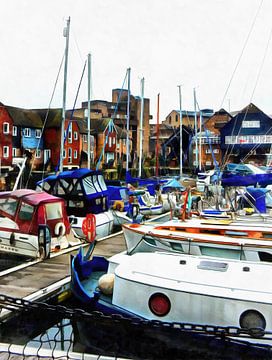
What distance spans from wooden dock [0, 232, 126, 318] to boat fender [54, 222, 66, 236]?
713mm

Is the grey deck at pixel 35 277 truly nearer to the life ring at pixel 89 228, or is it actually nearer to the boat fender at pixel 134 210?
the life ring at pixel 89 228

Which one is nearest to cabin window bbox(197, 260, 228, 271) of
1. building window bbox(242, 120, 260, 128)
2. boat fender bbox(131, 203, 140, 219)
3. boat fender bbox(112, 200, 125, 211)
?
boat fender bbox(131, 203, 140, 219)

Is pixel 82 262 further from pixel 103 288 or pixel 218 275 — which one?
pixel 218 275

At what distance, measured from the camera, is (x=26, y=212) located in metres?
14.1

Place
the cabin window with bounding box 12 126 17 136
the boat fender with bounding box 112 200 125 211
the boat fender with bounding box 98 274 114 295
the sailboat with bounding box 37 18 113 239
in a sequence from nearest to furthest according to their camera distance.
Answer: the boat fender with bounding box 98 274 114 295 → the sailboat with bounding box 37 18 113 239 → the boat fender with bounding box 112 200 125 211 → the cabin window with bounding box 12 126 17 136

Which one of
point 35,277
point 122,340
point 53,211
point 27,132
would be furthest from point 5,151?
point 122,340

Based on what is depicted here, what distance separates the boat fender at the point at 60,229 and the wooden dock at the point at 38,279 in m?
0.71

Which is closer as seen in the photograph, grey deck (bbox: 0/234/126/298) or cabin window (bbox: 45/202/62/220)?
grey deck (bbox: 0/234/126/298)

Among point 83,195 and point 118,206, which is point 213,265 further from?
point 118,206

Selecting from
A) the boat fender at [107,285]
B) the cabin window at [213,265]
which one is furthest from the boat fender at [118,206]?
the cabin window at [213,265]

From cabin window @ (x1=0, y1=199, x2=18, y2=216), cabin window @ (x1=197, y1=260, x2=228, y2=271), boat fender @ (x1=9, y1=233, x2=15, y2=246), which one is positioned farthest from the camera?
cabin window @ (x1=0, y1=199, x2=18, y2=216)

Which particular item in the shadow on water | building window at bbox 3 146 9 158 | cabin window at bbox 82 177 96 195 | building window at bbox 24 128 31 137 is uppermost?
building window at bbox 24 128 31 137

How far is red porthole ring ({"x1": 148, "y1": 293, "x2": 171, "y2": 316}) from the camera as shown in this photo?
7.65 meters

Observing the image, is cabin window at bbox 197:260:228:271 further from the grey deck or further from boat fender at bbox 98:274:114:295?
the grey deck
